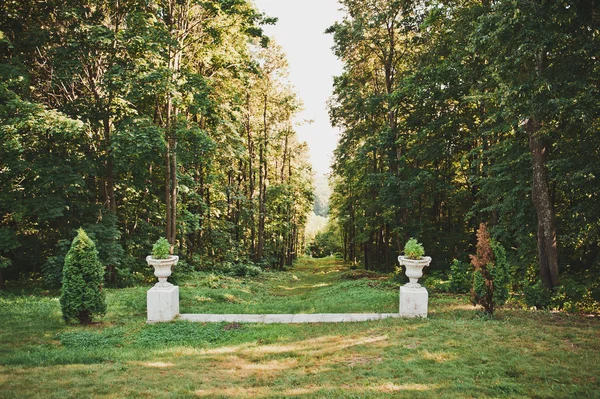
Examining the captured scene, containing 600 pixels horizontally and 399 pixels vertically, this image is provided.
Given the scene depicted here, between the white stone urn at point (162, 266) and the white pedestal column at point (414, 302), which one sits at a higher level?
the white stone urn at point (162, 266)

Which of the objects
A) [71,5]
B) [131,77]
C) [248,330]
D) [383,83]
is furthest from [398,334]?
[383,83]

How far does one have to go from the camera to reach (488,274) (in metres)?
8.02

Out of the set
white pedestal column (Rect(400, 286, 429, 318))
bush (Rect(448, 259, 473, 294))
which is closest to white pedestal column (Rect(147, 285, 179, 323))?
white pedestal column (Rect(400, 286, 429, 318))

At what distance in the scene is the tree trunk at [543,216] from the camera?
10.1m

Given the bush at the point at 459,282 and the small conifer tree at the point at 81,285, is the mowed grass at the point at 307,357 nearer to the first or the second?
the small conifer tree at the point at 81,285

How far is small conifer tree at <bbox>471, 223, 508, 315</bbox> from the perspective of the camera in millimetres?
8047

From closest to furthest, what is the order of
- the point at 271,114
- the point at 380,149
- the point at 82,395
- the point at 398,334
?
the point at 82,395, the point at 398,334, the point at 380,149, the point at 271,114

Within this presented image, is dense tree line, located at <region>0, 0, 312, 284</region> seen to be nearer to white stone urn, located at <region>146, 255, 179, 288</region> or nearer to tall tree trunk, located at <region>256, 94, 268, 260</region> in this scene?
white stone urn, located at <region>146, 255, 179, 288</region>

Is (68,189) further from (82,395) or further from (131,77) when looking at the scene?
(82,395)

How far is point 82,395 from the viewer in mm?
4691

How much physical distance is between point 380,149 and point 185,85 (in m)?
9.70

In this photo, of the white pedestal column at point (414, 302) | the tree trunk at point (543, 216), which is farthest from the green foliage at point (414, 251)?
the tree trunk at point (543, 216)

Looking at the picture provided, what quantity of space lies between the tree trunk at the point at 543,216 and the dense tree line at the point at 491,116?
0.03 metres

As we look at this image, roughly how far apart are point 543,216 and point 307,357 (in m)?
8.27
